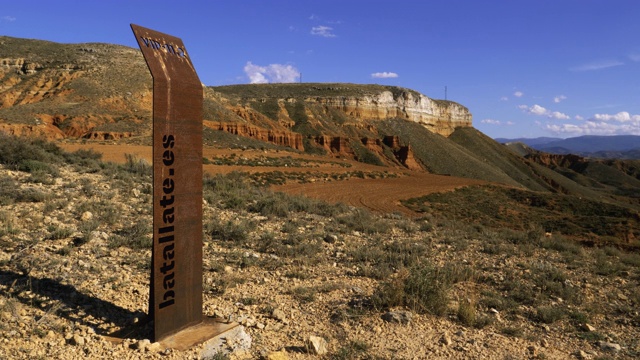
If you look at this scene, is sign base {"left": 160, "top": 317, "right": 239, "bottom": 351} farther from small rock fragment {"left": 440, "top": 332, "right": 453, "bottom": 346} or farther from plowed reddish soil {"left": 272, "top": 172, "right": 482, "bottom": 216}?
plowed reddish soil {"left": 272, "top": 172, "right": 482, "bottom": 216}

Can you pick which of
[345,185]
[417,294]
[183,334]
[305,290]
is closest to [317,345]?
[183,334]

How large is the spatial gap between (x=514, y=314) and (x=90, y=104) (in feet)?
134

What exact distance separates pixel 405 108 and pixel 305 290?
3282 inches

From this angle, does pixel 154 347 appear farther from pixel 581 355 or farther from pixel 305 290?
pixel 581 355

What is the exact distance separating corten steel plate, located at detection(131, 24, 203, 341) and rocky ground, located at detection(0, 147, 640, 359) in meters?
0.47

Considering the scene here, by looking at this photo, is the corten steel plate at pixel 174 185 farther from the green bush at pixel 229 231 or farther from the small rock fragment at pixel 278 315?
the green bush at pixel 229 231

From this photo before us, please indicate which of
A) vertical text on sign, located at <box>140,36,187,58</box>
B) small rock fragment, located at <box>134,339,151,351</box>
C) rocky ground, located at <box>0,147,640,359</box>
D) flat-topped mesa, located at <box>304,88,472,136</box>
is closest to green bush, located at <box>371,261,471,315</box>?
rocky ground, located at <box>0,147,640,359</box>

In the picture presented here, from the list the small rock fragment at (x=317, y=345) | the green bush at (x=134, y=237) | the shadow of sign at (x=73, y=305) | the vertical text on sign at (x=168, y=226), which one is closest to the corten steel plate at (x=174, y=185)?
the vertical text on sign at (x=168, y=226)

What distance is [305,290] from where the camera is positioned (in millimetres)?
5746

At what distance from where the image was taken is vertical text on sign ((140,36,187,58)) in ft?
13.3

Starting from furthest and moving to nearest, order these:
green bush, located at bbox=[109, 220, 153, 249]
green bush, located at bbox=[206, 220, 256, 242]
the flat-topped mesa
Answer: the flat-topped mesa < green bush, located at bbox=[206, 220, 256, 242] < green bush, located at bbox=[109, 220, 153, 249]

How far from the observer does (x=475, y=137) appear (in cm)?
9456

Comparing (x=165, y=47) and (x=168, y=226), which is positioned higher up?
(x=165, y=47)

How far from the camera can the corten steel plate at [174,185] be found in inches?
157
